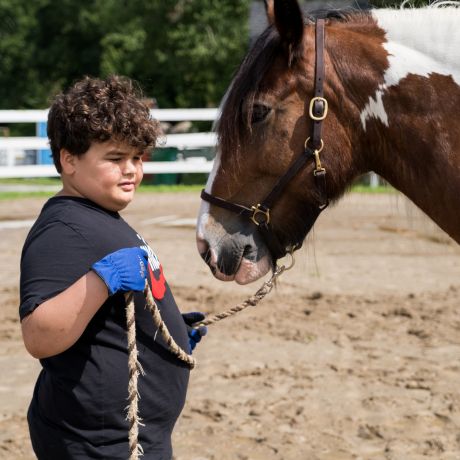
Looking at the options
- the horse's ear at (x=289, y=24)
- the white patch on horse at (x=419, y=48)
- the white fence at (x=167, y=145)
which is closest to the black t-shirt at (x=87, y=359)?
the horse's ear at (x=289, y=24)

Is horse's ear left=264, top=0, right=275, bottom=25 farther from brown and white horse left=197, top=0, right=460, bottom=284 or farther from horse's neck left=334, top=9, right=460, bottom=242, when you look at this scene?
horse's neck left=334, top=9, right=460, bottom=242

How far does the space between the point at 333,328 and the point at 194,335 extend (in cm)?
341

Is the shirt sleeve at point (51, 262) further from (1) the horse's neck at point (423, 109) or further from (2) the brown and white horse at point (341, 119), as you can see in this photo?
(1) the horse's neck at point (423, 109)

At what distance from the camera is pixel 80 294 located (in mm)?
2143

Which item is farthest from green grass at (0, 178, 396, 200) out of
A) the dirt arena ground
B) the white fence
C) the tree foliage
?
the dirt arena ground

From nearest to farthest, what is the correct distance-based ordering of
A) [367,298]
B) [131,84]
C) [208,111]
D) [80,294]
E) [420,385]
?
[80,294] < [131,84] < [420,385] < [367,298] < [208,111]

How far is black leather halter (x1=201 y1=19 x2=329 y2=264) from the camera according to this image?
2619mm

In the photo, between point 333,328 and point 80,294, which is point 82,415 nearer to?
point 80,294

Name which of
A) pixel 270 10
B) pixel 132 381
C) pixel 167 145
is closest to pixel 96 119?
pixel 132 381

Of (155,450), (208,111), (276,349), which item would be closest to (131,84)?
(155,450)

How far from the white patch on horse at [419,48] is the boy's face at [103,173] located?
0.83m

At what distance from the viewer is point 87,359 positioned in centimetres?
229

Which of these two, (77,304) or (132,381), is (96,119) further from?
(132,381)

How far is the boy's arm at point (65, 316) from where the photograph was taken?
2129 mm
